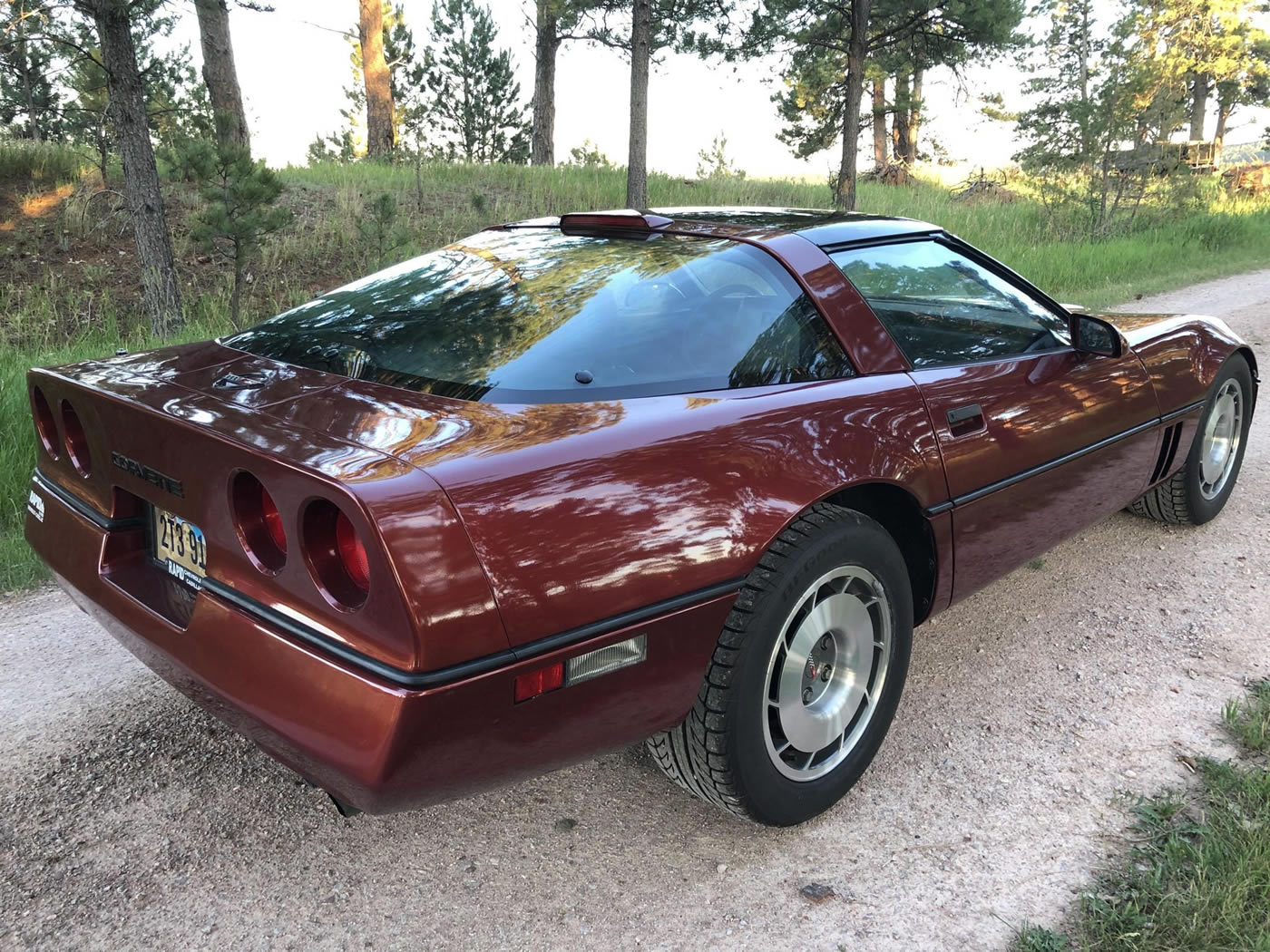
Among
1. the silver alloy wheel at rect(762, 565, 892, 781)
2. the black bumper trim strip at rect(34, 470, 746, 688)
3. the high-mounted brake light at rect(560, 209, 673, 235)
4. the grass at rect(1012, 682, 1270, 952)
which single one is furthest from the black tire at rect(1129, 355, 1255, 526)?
the black bumper trim strip at rect(34, 470, 746, 688)

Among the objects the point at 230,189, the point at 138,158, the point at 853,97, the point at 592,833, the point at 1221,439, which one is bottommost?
the point at 592,833

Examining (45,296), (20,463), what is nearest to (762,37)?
(45,296)

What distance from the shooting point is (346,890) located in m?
1.97

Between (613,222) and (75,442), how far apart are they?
1.54m

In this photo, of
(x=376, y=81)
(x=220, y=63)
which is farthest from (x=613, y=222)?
(x=376, y=81)

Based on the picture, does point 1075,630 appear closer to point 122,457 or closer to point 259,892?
point 259,892

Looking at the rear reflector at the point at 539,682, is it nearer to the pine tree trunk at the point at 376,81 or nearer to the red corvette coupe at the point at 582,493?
the red corvette coupe at the point at 582,493

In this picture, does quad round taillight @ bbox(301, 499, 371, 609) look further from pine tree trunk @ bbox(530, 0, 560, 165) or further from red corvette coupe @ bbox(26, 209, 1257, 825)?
pine tree trunk @ bbox(530, 0, 560, 165)

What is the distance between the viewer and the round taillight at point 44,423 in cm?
234

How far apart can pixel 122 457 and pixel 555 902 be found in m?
1.36

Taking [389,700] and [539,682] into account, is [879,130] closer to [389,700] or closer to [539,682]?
[539,682]

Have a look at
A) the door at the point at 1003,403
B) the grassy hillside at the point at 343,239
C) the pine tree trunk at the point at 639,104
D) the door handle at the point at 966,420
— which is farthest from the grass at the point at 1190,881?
the pine tree trunk at the point at 639,104

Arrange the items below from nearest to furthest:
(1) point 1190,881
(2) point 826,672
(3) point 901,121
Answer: (1) point 1190,881 → (2) point 826,672 → (3) point 901,121

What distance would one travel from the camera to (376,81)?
56.3 ft
